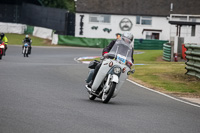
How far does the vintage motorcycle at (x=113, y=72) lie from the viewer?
36.9ft

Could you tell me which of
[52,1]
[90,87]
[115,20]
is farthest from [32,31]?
[90,87]

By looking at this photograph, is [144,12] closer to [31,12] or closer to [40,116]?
[31,12]

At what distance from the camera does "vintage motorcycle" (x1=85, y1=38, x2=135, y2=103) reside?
1123cm

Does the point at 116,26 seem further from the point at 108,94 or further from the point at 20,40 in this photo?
the point at 108,94

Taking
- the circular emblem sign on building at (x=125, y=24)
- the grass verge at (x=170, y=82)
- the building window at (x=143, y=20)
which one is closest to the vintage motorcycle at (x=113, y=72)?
the grass verge at (x=170, y=82)

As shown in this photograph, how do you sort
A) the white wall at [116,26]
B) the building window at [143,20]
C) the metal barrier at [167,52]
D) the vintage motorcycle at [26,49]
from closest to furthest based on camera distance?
1. the metal barrier at [167,52]
2. the vintage motorcycle at [26,49]
3. the white wall at [116,26]
4. the building window at [143,20]

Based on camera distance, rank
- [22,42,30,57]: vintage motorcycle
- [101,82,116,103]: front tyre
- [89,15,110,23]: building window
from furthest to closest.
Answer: [89,15,110,23]: building window
[22,42,30,57]: vintage motorcycle
[101,82,116,103]: front tyre

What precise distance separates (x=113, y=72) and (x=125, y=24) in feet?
193

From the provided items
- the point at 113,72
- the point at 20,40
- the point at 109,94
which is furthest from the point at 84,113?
the point at 20,40

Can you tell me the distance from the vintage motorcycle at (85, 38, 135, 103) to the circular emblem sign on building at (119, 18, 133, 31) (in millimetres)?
58000

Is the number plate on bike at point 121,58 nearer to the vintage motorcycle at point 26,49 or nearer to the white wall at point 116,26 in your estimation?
the vintage motorcycle at point 26,49

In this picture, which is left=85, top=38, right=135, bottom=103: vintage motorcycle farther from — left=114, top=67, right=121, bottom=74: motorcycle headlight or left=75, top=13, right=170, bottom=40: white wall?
left=75, top=13, right=170, bottom=40: white wall

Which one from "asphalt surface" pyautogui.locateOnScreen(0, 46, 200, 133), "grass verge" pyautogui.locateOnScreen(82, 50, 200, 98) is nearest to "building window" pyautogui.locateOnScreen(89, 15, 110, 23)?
"grass verge" pyautogui.locateOnScreen(82, 50, 200, 98)

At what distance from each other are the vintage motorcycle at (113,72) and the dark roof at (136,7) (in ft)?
190
